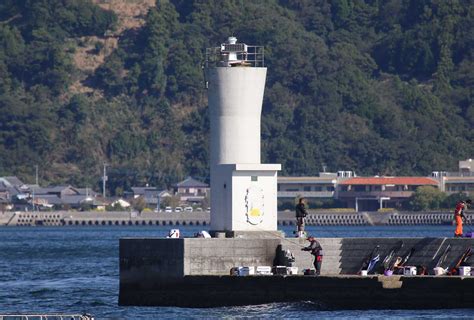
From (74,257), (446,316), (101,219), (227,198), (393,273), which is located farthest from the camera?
(101,219)

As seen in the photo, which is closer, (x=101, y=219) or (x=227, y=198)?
(x=227, y=198)

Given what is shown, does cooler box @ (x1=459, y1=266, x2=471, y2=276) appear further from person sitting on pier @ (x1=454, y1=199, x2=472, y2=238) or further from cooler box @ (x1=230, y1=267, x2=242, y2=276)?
cooler box @ (x1=230, y1=267, x2=242, y2=276)

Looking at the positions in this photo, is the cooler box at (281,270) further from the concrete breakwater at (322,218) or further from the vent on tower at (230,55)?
the concrete breakwater at (322,218)

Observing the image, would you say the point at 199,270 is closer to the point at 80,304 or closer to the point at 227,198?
the point at 227,198

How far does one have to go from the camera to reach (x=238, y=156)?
48000mm

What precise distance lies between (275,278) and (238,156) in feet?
16.4

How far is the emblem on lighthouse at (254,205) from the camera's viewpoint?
47594 millimetres

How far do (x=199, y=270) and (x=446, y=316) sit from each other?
6560mm

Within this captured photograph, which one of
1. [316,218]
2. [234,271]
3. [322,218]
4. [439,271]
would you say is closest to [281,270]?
[234,271]

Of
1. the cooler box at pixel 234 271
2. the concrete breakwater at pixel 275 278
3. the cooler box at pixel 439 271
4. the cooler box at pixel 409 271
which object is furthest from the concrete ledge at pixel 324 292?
the cooler box at pixel 409 271

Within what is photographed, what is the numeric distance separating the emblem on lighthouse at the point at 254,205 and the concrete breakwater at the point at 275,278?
64.2 inches

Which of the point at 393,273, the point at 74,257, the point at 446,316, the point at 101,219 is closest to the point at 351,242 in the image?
the point at 393,273

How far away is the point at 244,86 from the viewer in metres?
47.7

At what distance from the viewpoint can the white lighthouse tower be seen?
156 feet
